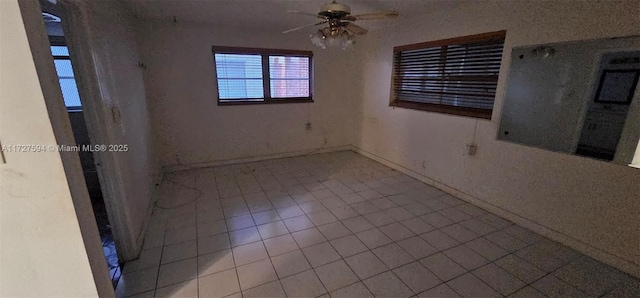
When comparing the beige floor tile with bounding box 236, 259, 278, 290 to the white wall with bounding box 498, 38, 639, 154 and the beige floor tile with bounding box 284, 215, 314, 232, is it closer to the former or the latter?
the beige floor tile with bounding box 284, 215, 314, 232

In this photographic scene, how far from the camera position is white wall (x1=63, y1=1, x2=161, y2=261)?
1.56 m

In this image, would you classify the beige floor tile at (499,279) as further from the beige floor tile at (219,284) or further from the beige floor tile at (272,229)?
the beige floor tile at (219,284)

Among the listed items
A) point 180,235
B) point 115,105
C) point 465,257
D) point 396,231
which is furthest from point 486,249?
point 115,105

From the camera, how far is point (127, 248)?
74.9 inches

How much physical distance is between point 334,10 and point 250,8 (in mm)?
1274

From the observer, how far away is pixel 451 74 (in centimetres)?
302

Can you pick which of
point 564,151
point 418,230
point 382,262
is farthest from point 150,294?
point 564,151

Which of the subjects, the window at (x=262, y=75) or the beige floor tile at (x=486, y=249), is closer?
the beige floor tile at (x=486, y=249)

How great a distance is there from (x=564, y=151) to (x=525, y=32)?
108cm

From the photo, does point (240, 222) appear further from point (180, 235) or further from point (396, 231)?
point (396, 231)

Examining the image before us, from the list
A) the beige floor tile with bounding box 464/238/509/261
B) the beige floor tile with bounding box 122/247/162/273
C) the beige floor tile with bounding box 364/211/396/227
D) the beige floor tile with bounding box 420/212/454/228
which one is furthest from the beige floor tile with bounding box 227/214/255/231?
the beige floor tile with bounding box 464/238/509/261

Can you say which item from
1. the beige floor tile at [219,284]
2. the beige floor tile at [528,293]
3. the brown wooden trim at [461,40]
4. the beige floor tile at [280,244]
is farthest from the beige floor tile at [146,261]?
the brown wooden trim at [461,40]

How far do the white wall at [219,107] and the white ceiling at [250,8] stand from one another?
315mm

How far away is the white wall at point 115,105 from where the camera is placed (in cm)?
156
